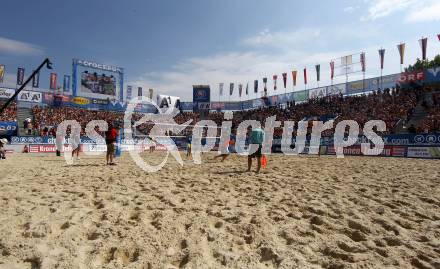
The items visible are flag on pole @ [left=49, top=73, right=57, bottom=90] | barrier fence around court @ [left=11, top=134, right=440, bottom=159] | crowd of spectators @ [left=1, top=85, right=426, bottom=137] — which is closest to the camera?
barrier fence around court @ [left=11, top=134, right=440, bottom=159]

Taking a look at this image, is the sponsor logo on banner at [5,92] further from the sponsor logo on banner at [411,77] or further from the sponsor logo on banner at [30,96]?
the sponsor logo on banner at [411,77]

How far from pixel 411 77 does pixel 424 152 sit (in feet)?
48.6

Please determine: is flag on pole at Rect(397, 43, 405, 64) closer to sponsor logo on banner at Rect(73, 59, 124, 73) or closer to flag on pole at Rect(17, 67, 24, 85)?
sponsor logo on banner at Rect(73, 59, 124, 73)

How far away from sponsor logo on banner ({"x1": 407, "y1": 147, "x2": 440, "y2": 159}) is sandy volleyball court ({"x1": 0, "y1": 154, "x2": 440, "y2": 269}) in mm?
15712

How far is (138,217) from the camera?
17.9 ft

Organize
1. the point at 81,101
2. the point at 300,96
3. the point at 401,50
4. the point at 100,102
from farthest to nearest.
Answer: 1. the point at 100,102
2. the point at 81,101
3. the point at 300,96
4. the point at 401,50

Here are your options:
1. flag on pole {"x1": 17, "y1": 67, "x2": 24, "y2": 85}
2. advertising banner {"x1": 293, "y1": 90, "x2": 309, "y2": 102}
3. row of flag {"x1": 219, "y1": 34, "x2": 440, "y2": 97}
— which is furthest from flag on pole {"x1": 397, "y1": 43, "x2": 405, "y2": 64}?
flag on pole {"x1": 17, "y1": 67, "x2": 24, "y2": 85}

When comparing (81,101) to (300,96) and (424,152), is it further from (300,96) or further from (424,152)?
(424,152)

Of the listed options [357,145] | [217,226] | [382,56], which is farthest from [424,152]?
[382,56]

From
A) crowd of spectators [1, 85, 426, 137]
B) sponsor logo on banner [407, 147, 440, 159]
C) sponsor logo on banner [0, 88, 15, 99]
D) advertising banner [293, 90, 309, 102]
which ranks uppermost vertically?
advertising banner [293, 90, 309, 102]

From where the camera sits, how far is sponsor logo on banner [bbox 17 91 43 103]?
1599 inches

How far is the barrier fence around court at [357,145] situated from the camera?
22.0m

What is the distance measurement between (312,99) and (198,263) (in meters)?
42.3

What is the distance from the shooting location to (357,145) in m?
25.4
